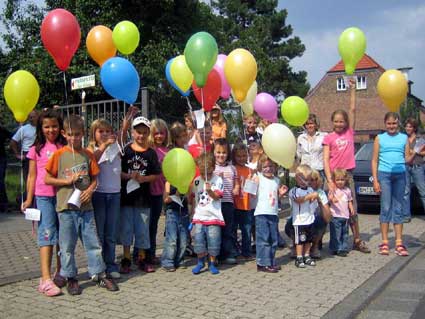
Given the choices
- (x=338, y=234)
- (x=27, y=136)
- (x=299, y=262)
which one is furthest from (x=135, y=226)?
(x=27, y=136)

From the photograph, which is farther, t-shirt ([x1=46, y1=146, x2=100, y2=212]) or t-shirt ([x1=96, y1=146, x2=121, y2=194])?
t-shirt ([x1=96, y1=146, x2=121, y2=194])

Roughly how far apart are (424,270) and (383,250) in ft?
2.36

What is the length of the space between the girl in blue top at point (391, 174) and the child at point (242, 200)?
1.79 metres

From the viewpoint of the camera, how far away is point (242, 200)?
20.0 ft

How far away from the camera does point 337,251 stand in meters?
6.54

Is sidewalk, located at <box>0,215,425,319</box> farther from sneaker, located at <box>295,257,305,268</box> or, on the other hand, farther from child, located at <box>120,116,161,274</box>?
child, located at <box>120,116,161,274</box>

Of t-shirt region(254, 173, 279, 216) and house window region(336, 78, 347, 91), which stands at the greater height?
house window region(336, 78, 347, 91)

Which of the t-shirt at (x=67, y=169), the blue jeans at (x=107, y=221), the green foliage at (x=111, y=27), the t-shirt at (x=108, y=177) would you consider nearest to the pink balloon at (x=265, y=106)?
the t-shirt at (x=108, y=177)

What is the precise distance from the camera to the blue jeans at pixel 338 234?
6531 mm

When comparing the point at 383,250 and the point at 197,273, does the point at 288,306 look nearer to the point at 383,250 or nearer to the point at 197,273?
the point at 197,273

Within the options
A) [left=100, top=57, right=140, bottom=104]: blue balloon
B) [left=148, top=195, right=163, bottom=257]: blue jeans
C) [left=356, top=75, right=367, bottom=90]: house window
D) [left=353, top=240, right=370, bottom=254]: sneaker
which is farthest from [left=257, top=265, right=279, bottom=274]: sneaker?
[left=356, top=75, right=367, bottom=90]: house window

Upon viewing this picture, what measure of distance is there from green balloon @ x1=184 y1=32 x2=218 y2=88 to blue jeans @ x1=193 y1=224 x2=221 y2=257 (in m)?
1.66

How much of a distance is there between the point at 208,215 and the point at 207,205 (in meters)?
0.11

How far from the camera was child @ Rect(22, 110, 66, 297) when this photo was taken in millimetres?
4785
